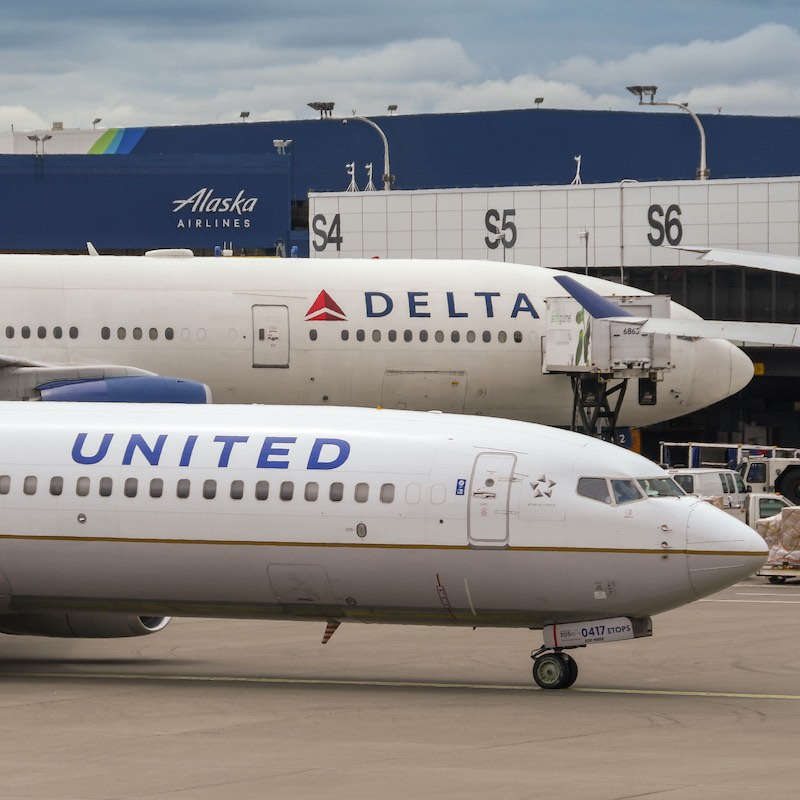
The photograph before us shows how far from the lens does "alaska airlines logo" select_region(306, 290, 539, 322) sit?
41.3 meters

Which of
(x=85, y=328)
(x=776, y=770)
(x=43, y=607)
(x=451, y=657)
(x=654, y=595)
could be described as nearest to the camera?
(x=776, y=770)

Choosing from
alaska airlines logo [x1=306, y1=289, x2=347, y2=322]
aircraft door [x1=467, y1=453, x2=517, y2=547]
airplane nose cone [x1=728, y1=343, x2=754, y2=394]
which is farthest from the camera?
airplane nose cone [x1=728, y1=343, x2=754, y2=394]

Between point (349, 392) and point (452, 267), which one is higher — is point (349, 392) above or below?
below

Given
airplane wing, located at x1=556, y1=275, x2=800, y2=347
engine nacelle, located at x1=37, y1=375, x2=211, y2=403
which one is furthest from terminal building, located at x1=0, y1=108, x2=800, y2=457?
airplane wing, located at x1=556, y1=275, x2=800, y2=347

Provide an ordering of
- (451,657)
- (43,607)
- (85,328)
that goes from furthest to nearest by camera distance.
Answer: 1. (85,328)
2. (451,657)
3. (43,607)

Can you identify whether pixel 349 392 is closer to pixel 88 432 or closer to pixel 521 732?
pixel 88 432

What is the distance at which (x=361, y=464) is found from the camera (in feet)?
74.9

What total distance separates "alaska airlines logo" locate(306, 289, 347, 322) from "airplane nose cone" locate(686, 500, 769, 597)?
66.3 feet

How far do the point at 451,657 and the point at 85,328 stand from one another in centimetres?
1755

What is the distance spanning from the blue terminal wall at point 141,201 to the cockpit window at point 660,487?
86689 millimetres

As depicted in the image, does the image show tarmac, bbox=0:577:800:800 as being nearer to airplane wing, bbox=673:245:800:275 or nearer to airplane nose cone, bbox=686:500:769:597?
airplane nose cone, bbox=686:500:769:597

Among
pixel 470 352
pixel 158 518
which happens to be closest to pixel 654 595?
pixel 158 518

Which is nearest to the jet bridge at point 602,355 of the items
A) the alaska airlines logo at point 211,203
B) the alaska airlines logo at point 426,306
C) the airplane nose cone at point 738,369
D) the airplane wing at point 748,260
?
the alaska airlines logo at point 426,306

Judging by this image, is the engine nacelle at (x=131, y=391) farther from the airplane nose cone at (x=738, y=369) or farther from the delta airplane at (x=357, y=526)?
the airplane nose cone at (x=738, y=369)
